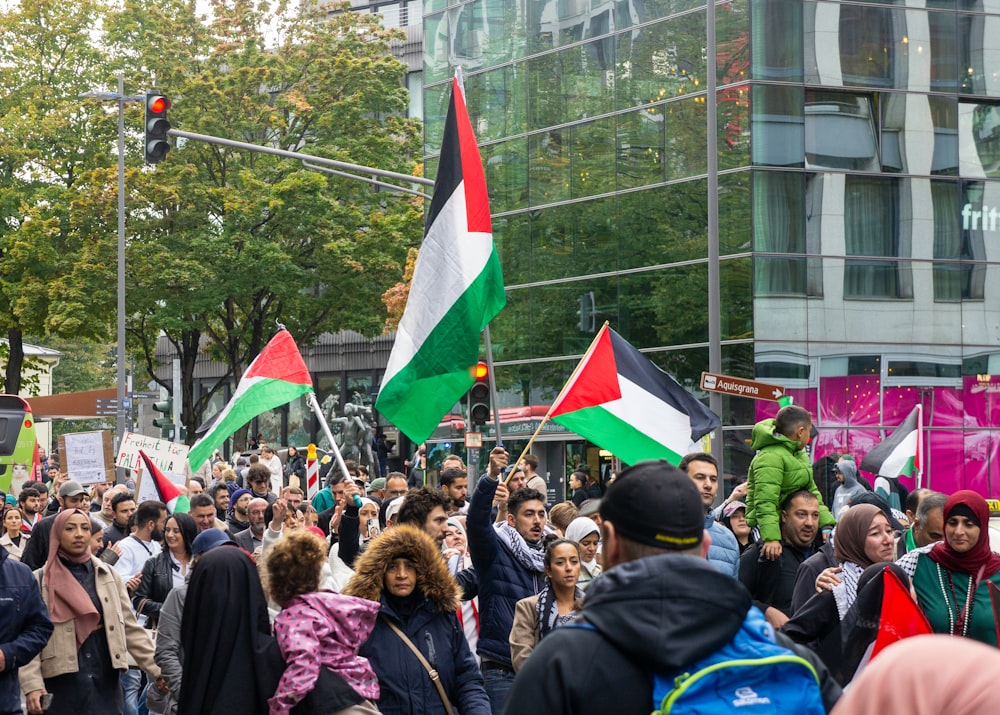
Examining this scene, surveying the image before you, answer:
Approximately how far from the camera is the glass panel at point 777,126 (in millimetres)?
28828

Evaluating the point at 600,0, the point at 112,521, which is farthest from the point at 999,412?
the point at 112,521

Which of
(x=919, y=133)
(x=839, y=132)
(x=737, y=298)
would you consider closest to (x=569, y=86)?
(x=839, y=132)

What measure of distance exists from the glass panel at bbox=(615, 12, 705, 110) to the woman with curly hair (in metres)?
24.2

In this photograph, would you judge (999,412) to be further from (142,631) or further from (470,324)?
(142,631)

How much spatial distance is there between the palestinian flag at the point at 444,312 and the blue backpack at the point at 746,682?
7.67 metres

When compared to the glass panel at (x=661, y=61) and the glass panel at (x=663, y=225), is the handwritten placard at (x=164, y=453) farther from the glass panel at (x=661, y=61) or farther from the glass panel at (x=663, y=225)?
the glass panel at (x=661, y=61)

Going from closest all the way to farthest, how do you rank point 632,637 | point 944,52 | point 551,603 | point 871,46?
point 632,637, point 551,603, point 871,46, point 944,52

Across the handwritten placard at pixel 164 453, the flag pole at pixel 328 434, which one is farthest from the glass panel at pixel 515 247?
the flag pole at pixel 328 434

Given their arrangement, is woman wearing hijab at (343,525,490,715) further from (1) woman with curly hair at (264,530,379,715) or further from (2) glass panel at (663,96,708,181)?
(2) glass panel at (663,96,708,181)

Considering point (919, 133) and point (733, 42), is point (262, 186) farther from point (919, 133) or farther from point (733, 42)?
point (919, 133)

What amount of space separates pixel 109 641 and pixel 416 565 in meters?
3.01

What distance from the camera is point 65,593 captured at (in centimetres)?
896

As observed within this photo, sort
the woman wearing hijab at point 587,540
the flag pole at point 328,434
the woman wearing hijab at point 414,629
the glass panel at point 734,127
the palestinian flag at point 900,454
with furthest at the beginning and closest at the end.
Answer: the glass panel at point 734,127 → the palestinian flag at point 900,454 → the flag pole at point 328,434 → the woman wearing hijab at point 587,540 → the woman wearing hijab at point 414,629

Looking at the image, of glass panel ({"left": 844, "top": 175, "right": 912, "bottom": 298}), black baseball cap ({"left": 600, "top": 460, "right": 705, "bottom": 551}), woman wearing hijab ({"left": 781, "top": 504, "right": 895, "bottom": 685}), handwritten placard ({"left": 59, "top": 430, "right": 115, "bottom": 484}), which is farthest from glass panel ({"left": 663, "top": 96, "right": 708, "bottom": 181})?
black baseball cap ({"left": 600, "top": 460, "right": 705, "bottom": 551})
